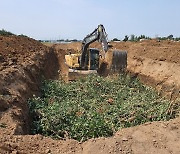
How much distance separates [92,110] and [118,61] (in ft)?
24.6

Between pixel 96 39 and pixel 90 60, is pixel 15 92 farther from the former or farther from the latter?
pixel 90 60

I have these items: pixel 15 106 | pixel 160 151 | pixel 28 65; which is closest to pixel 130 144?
pixel 160 151

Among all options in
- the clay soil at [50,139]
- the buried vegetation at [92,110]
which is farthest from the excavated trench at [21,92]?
the buried vegetation at [92,110]

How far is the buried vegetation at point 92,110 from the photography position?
28.8ft

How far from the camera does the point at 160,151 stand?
265 inches

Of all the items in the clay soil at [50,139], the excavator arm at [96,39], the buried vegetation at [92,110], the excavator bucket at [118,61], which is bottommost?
the buried vegetation at [92,110]

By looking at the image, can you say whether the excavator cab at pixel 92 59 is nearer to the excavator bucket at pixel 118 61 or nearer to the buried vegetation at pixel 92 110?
the excavator bucket at pixel 118 61

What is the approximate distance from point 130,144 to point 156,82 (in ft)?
32.4

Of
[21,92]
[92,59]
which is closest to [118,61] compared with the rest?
[92,59]

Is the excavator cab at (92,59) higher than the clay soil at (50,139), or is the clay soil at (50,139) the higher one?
the excavator cab at (92,59)

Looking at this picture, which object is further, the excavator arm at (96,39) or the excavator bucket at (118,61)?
the excavator bucket at (118,61)

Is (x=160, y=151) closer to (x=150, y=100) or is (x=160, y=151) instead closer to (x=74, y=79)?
(x=150, y=100)

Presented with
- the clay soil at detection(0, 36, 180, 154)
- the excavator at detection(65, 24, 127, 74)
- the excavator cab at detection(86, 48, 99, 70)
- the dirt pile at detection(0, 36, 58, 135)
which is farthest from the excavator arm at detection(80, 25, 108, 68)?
the dirt pile at detection(0, 36, 58, 135)

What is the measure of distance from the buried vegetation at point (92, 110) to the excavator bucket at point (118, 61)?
9.41ft
